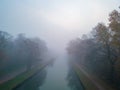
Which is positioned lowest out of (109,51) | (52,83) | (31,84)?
(109,51)

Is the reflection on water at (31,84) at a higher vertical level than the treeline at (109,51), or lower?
higher

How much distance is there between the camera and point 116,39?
2548 cm

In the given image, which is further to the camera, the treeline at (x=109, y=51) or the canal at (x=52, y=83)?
the canal at (x=52, y=83)

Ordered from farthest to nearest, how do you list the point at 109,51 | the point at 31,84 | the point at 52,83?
the point at 52,83 → the point at 31,84 → the point at 109,51

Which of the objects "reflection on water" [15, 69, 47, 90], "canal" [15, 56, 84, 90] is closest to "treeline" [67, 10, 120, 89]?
"canal" [15, 56, 84, 90]

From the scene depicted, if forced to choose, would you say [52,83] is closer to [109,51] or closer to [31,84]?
[31,84]

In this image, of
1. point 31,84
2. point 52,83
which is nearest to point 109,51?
point 52,83

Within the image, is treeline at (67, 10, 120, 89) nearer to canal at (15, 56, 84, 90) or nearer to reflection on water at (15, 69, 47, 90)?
canal at (15, 56, 84, 90)

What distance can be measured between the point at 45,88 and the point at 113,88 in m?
12.7

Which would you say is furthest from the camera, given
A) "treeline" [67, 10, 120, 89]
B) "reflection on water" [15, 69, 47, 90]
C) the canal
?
the canal

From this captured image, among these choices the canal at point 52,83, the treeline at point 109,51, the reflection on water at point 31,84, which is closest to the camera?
the treeline at point 109,51

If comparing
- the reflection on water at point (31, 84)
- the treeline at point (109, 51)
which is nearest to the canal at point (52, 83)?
the reflection on water at point (31, 84)

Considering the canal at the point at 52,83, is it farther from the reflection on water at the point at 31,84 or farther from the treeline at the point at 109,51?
the treeline at the point at 109,51

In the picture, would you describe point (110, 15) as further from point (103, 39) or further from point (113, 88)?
point (113, 88)
